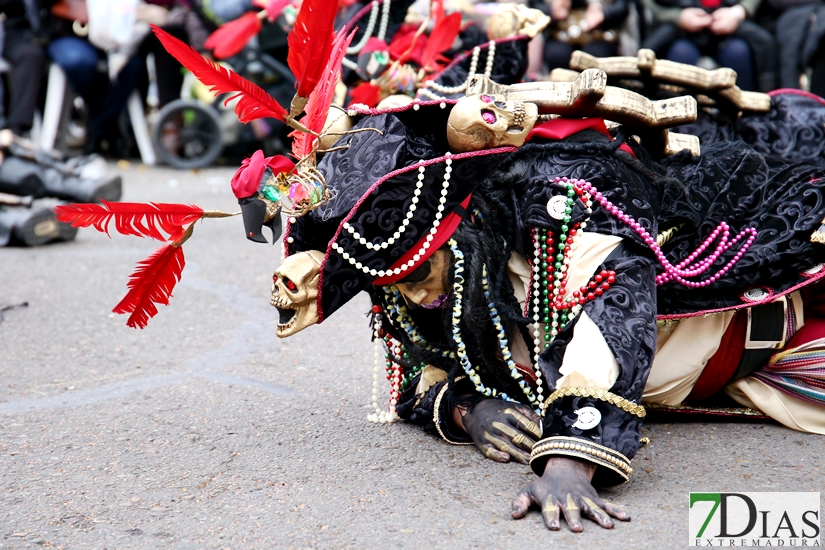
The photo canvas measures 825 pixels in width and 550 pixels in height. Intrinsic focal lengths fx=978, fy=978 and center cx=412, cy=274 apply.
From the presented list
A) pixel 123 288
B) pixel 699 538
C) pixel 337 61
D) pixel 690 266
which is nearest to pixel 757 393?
pixel 690 266

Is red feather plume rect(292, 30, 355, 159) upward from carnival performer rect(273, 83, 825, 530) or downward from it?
upward

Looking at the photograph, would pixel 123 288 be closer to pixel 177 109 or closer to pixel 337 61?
pixel 337 61

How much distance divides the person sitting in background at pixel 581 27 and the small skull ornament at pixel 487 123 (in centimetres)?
527

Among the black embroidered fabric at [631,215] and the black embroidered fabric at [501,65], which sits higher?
the black embroidered fabric at [501,65]

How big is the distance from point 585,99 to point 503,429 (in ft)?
2.66

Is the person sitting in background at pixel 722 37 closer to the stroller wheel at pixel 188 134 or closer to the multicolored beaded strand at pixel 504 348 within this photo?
the stroller wheel at pixel 188 134

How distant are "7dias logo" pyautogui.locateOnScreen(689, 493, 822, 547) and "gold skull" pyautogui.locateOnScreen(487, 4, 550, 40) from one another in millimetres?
2447

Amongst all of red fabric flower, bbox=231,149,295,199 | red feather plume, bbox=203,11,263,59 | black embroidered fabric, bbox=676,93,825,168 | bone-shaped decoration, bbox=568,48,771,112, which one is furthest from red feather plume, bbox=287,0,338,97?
red feather plume, bbox=203,11,263,59

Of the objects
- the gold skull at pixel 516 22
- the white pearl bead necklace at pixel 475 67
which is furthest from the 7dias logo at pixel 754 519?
the gold skull at pixel 516 22

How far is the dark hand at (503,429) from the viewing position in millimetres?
2348

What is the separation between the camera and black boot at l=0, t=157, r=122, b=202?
525 centimetres

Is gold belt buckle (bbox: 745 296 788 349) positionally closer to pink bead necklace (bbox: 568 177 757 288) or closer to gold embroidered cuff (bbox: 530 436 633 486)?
pink bead necklace (bbox: 568 177 757 288)

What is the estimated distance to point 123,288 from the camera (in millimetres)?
4305

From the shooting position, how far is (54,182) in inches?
214
